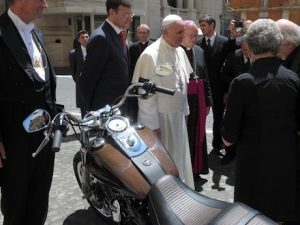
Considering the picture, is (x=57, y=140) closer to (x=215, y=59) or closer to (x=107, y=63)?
(x=107, y=63)

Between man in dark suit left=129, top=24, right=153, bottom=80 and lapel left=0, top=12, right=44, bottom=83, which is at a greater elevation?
lapel left=0, top=12, right=44, bottom=83

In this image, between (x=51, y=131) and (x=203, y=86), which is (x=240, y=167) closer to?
(x=51, y=131)

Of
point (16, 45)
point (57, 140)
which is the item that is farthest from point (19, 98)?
point (57, 140)

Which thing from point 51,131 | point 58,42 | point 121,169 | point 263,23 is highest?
point 263,23

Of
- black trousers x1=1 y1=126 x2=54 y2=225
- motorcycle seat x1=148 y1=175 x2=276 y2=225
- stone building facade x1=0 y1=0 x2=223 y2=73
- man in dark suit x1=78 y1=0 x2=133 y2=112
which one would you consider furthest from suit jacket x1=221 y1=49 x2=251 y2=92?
stone building facade x1=0 y1=0 x2=223 y2=73

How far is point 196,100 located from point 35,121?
2.70m

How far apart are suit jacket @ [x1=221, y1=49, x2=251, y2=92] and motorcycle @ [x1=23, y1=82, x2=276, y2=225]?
9.94 ft

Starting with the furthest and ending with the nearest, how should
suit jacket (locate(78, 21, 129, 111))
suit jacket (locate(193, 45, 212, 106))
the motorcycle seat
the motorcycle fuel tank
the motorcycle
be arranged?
1. suit jacket (locate(193, 45, 212, 106))
2. suit jacket (locate(78, 21, 129, 111))
3. the motorcycle fuel tank
4. the motorcycle
5. the motorcycle seat

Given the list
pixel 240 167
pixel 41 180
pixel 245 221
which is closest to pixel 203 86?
pixel 240 167

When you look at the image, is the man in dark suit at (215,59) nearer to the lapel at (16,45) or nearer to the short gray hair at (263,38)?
the short gray hair at (263,38)

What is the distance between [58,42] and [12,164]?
24521mm

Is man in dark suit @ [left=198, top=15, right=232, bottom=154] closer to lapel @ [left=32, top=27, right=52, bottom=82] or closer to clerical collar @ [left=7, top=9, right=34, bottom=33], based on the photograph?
lapel @ [left=32, top=27, right=52, bottom=82]

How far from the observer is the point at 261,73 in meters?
2.71

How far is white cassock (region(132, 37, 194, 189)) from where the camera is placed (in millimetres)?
3859
